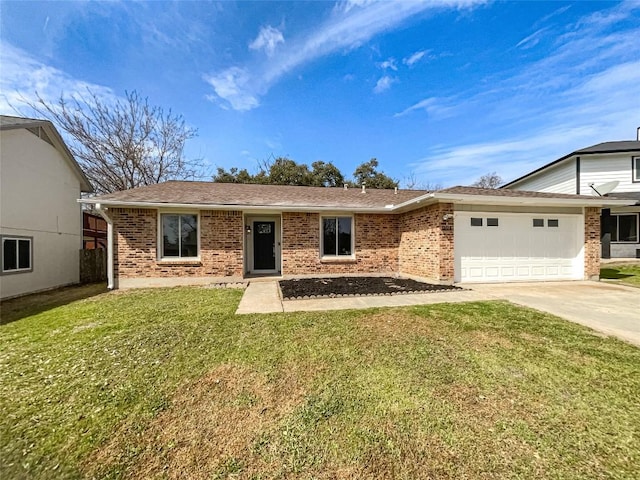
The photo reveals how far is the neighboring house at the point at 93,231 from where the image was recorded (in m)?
13.5

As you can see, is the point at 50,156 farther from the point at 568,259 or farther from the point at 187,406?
the point at 568,259

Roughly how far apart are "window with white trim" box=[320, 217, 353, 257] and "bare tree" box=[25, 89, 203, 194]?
47.9 ft

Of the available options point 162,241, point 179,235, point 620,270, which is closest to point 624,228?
point 620,270

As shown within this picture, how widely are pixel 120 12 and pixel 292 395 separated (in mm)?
11345

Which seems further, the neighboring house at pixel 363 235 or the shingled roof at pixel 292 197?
the neighboring house at pixel 363 235

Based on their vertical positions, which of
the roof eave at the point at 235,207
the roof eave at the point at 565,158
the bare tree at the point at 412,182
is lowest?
the roof eave at the point at 235,207

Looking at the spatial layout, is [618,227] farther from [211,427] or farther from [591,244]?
[211,427]

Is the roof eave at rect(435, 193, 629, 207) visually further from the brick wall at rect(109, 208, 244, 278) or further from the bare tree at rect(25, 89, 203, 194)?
the bare tree at rect(25, 89, 203, 194)

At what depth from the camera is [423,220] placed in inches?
358

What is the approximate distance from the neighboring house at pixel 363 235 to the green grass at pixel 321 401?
4.26 meters

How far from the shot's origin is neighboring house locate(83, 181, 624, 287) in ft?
28.1

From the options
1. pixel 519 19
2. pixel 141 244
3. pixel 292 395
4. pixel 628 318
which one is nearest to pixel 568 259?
pixel 628 318

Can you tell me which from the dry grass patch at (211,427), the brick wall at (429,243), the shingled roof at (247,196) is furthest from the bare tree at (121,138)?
the dry grass patch at (211,427)

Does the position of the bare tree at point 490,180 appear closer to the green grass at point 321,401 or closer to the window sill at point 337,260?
the window sill at point 337,260
